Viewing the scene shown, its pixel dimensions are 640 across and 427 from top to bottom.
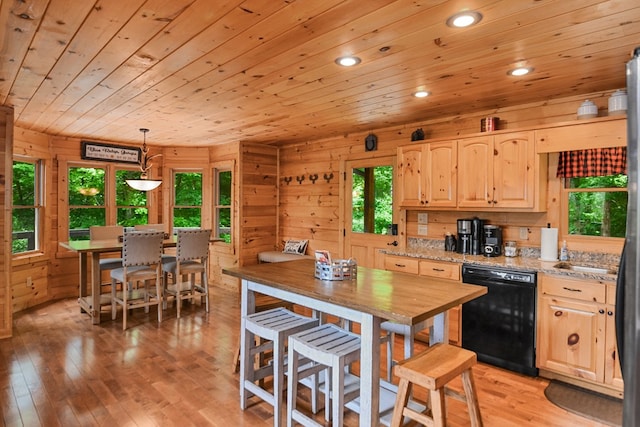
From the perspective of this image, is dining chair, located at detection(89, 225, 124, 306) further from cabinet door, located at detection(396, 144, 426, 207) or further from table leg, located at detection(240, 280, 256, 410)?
cabinet door, located at detection(396, 144, 426, 207)

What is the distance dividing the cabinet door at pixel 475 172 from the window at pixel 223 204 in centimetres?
392

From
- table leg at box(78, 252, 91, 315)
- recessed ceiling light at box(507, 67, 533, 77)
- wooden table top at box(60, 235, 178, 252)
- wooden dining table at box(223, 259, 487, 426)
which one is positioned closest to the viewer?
wooden dining table at box(223, 259, 487, 426)

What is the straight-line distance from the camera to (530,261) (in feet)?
11.0

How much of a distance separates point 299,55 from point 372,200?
279cm

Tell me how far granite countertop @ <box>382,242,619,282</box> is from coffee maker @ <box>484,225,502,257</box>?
77mm

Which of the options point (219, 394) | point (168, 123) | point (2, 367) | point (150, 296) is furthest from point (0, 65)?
point (150, 296)

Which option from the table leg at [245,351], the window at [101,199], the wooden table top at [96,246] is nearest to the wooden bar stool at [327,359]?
the table leg at [245,351]

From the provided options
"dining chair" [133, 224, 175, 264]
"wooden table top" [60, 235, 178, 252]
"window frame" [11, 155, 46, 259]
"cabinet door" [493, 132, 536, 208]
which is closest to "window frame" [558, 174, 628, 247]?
"cabinet door" [493, 132, 536, 208]

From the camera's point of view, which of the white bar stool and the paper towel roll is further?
the paper towel roll

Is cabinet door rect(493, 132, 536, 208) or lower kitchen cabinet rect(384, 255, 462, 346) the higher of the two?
cabinet door rect(493, 132, 536, 208)

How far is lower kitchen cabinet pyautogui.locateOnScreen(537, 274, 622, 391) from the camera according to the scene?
2.75 metres

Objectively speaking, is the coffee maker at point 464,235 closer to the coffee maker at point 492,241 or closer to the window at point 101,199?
the coffee maker at point 492,241

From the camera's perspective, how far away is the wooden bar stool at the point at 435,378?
178 cm

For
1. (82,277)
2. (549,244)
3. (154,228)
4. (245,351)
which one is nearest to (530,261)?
(549,244)
